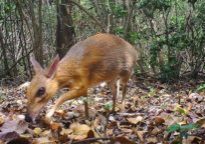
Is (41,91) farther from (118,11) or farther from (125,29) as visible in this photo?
(118,11)

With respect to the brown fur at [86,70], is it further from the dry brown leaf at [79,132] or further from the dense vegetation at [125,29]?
the dense vegetation at [125,29]

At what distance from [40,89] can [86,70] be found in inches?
41.9

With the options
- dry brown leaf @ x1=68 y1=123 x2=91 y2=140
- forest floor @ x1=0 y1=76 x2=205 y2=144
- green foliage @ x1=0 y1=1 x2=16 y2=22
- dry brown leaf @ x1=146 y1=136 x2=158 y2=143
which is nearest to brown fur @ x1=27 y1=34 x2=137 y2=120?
forest floor @ x1=0 y1=76 x2=205 y2=144

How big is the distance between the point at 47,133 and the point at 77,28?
1089cm

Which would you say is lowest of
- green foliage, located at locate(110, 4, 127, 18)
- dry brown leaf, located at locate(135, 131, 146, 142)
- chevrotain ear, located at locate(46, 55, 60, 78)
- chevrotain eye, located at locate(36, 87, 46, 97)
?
dry brown leaf, located at locate(135, 131, 146, 142)

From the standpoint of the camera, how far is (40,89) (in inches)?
211

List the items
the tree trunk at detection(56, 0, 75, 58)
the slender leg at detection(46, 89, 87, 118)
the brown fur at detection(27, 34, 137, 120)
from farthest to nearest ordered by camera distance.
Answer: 1. the tree trunk at detection(56, 0, 75, 58)
2. the slender leg at detection(46, 89, 87, 118)
3. the brown fur at detection(27, 34, 137, 120)

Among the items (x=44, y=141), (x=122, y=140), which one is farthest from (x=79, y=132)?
(x=122, y=140)

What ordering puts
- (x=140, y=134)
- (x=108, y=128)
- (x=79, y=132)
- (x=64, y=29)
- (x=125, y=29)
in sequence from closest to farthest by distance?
(x=79, y=132) < (x=140, y=134) < (x=108, y=128) < (x=125, y=29) < (x=64, y=29)

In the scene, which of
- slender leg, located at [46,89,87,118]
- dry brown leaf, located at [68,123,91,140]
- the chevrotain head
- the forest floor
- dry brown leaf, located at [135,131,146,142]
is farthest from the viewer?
slender leg, located at [46,89,87,118]

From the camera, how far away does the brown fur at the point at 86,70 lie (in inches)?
214

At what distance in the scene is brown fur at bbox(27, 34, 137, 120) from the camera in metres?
5.44

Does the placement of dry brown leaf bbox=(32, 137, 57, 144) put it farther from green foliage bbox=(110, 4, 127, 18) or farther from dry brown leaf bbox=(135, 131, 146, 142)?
green foliage bbox=(110, 4, 127, 18)

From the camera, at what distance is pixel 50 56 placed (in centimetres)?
1461
